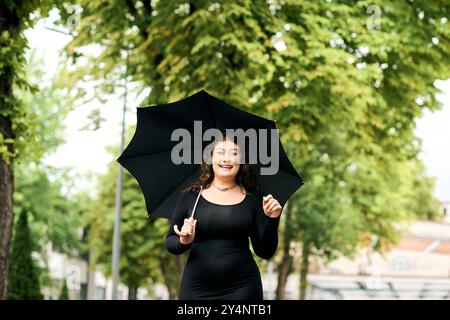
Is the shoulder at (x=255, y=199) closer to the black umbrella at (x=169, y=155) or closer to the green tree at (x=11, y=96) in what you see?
the black umbrella at (x=169, y=155)

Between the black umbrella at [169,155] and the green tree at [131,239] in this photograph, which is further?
the green tree at [131,239]

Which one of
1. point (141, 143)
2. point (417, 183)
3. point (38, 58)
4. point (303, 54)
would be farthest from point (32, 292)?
point (417, 183)

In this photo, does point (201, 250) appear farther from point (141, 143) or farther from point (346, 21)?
point (346, 21)

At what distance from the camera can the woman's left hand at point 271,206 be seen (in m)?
5.39

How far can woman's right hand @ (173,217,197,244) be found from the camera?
17.8 ft

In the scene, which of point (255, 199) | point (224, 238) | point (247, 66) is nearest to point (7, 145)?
point (247, 66)

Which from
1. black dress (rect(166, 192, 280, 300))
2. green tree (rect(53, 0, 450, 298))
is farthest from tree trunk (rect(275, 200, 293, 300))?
black dress (rect(166, 192, 280, 300))

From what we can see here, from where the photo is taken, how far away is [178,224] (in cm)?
575

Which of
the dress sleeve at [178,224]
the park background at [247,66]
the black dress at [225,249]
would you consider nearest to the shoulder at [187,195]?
the dress sleeve at [178,224]

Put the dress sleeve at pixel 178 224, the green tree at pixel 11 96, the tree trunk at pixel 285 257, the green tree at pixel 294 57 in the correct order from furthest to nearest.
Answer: the tree trunk at pixel 285 257 < the green tree at pixel 294 57 < the green tree at pixel 11 96 < the dress sleeve at pixel 178 224

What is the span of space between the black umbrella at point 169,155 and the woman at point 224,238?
1.10 feet

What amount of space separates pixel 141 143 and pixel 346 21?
1052 centimetres
